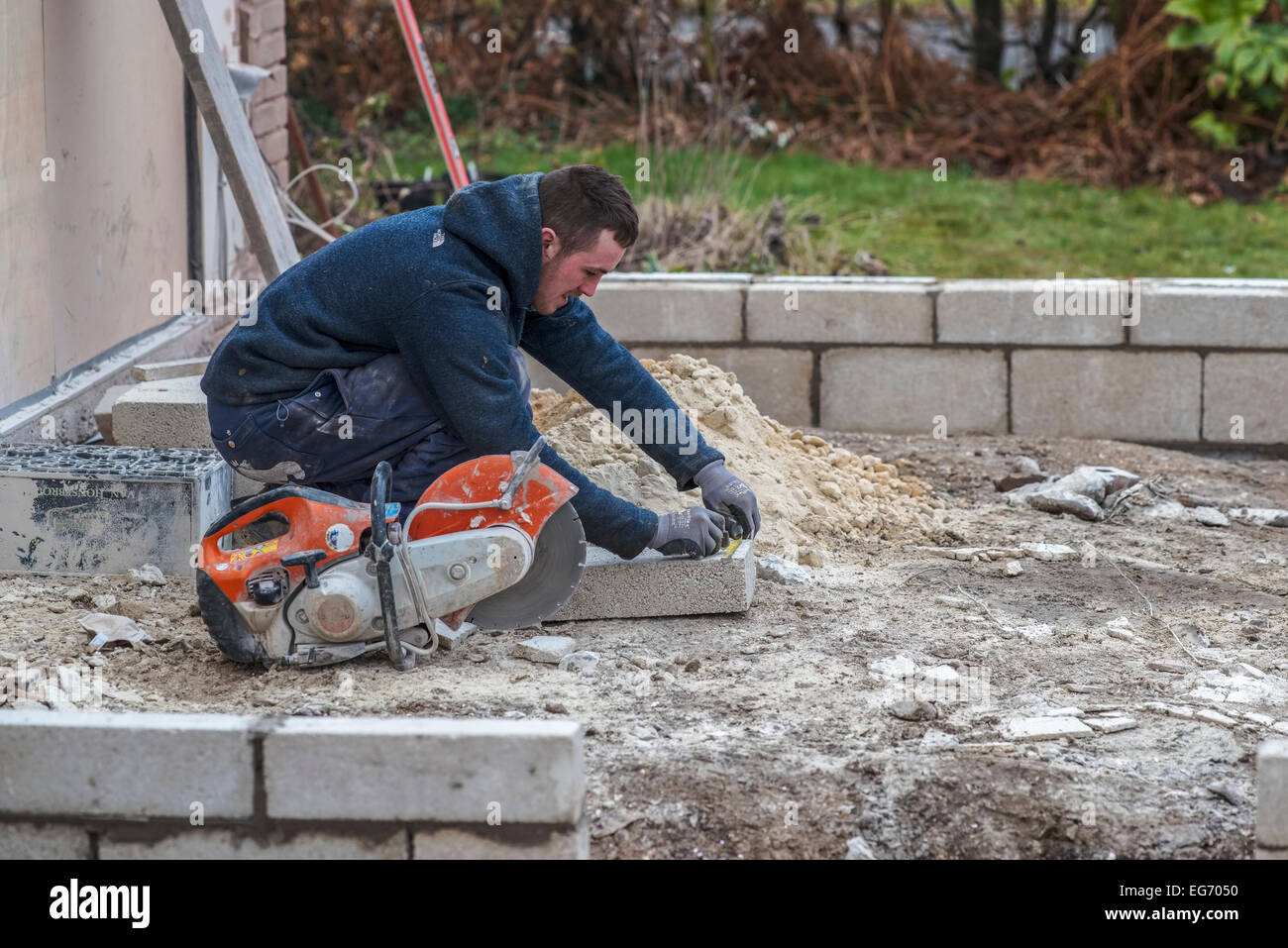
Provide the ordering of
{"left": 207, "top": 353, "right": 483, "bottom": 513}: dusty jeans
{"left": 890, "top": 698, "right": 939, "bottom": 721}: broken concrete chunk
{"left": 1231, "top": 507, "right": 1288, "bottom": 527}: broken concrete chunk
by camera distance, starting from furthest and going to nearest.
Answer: {"left": 1231, "top": 507, "right": 1288, "bottom": 527}: broken concrete chunk
{"left": 207, "top": 353, "right": 483, "bottom": 513}: dusty jeans
{"left": 890, "top": 698, "right": 939, "bottom": 721}: broken concrete chunk

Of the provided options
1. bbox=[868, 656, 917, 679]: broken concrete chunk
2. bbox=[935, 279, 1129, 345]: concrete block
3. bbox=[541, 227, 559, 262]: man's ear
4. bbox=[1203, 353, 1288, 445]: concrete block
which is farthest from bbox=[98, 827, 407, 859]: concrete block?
bbox=[1203, 353, 1288, 445]: concrete block

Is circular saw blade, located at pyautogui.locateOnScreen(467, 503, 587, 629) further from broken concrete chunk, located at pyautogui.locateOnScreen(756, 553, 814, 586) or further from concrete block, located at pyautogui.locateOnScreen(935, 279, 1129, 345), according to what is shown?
concrete block, located at pyautogui.locateOnScreen(935, 279, 1129, 345)

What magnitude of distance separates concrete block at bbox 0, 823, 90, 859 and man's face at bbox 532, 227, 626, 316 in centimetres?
164

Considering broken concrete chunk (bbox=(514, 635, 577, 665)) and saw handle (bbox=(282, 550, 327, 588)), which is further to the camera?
broken concrete chunk (bbox=(514, 635, 577, 665))

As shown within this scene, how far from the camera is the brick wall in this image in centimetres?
702

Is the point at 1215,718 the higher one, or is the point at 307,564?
the point at 307,564

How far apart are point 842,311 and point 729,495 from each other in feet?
8.22

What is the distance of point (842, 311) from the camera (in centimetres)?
617

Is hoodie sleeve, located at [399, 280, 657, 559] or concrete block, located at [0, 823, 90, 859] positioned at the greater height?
hoodie sleeve, located at [399, 280, 657, 559]

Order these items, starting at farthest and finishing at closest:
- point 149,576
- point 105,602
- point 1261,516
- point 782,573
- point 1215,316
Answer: point 1215,316, point 1261,516, point 782,573, point 149,576, point 105,602

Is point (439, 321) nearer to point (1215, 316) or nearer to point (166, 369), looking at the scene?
point (166, 369)

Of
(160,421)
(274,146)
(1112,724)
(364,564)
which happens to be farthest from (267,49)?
(1112,724)
